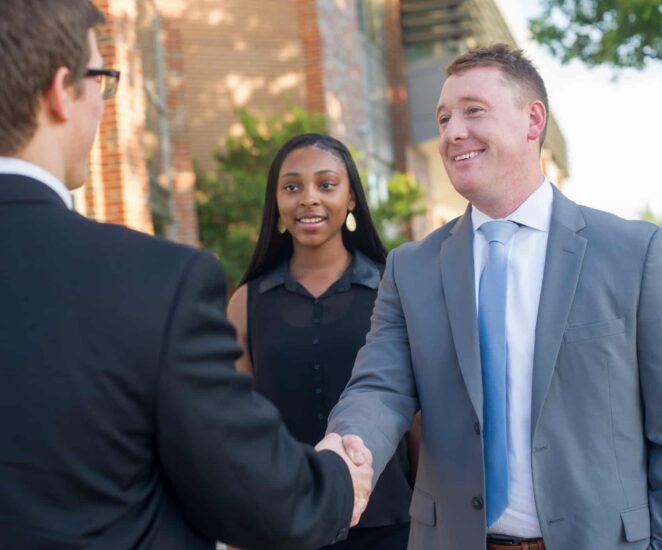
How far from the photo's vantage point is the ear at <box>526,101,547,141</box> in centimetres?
323

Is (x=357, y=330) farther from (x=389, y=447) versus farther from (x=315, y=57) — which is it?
(x=315, y=57)

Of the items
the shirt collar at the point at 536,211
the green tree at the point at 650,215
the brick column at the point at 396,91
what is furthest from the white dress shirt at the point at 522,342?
the green tree at the point at 650,215

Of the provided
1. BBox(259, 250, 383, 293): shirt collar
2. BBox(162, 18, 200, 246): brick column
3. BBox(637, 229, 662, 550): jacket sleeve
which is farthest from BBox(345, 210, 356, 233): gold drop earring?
BBox(162, 18, 200, 246): brick column

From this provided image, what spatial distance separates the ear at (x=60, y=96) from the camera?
1.75 meters

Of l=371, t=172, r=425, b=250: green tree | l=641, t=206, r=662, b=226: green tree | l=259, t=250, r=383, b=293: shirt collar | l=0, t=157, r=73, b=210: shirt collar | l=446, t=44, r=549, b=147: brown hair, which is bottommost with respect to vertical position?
l=641, t=206, r=662, b=226: green tree

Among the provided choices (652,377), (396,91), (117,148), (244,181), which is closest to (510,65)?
(652,377)

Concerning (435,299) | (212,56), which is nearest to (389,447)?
(435,299)

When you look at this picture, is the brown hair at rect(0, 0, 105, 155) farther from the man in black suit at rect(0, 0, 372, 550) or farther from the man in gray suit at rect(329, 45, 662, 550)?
the man in gray suit at rect(329, 45, 662, 550)

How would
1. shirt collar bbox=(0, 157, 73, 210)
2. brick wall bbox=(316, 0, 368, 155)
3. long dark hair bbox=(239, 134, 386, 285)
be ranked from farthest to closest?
1. brick wall bbox=(316, 0, 368, 155)
2. long dark hair bbox=(239, 134, 386, 285)
3. shirt collar bbox=(0, 157, 73, 210)

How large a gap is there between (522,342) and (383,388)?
0.52 m

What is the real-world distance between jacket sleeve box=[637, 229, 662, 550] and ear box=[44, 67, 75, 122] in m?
1.84

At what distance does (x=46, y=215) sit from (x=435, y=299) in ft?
5.56

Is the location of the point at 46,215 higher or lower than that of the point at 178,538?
higher

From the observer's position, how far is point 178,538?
1.88 m
